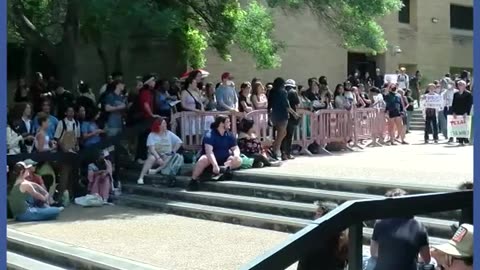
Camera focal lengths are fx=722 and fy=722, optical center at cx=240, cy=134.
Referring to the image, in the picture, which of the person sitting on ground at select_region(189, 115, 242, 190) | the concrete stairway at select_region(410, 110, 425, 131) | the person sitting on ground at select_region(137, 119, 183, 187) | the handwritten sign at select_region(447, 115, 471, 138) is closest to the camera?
the person sitting on ground at select_region(189, 115, 242, 190)

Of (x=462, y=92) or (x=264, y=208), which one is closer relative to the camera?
(x=264, y=208)

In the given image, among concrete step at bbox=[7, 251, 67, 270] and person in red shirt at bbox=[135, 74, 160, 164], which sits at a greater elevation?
person in red shirt at bbox=[135, 74, 160, 164]

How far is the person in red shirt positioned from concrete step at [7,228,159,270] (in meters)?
4.45

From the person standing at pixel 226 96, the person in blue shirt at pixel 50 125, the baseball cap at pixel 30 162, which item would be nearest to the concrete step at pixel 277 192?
the person in blue shirt at pixel 50 125

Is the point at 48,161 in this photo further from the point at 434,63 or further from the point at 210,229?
the point at 434,63

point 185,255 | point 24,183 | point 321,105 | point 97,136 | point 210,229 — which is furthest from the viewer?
point 321,105

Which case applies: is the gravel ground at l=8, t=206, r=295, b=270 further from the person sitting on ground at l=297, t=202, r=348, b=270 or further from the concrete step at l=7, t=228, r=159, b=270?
the person sitting on ground at l=297, t=202, r=348, b=270

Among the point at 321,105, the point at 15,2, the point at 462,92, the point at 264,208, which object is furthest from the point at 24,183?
the point at 462,92

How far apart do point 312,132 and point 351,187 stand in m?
5.43

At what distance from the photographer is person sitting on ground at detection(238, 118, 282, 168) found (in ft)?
43.3

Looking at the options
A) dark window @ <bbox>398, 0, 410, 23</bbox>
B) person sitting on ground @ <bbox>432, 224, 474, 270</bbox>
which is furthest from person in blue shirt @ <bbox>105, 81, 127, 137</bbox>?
dark window @ <bbox>398, 0, 410, 23</bbox>

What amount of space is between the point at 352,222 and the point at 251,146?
27.7 ft

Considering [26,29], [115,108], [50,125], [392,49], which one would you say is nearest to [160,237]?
[50,125]

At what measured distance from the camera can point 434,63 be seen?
39.4m
